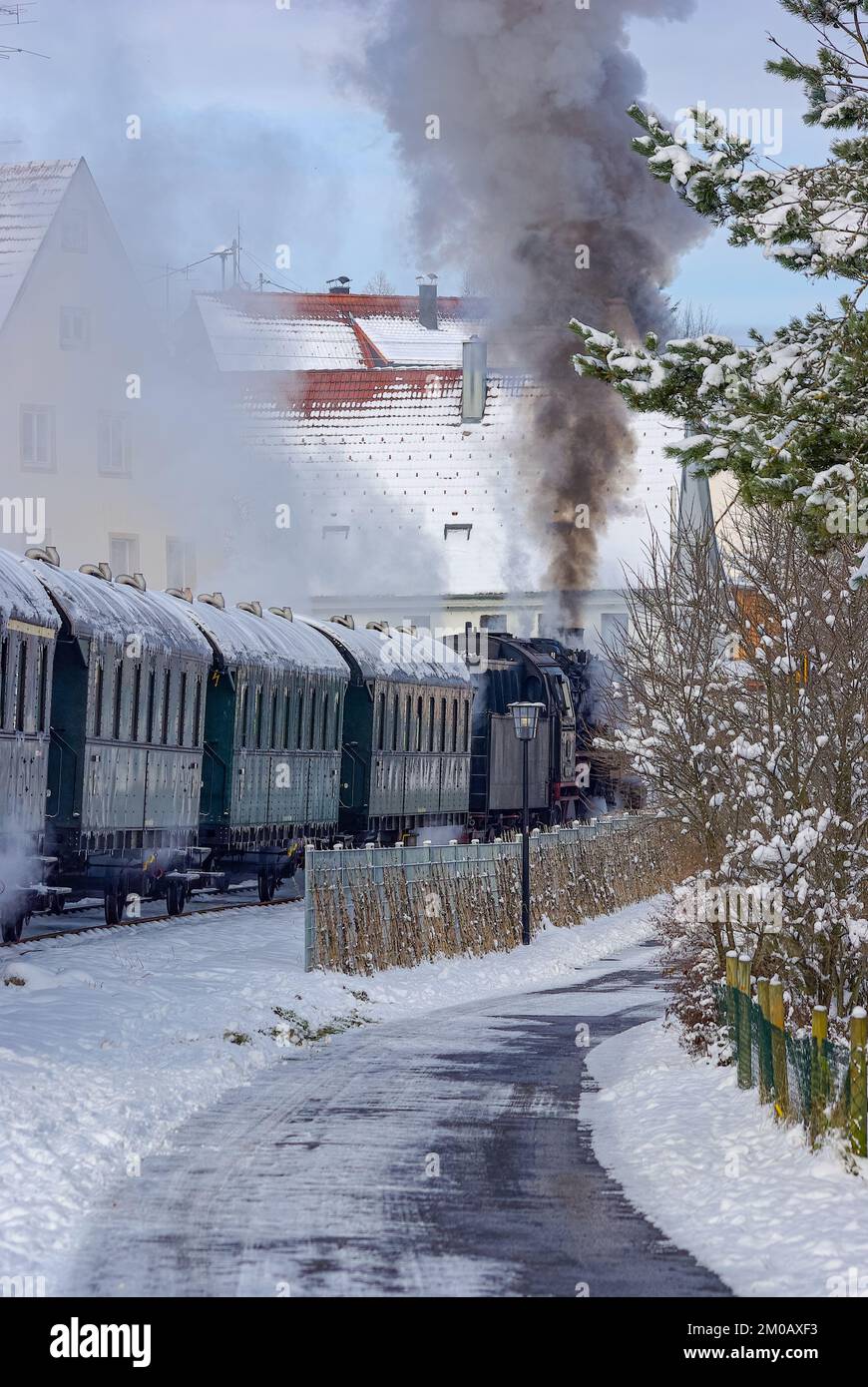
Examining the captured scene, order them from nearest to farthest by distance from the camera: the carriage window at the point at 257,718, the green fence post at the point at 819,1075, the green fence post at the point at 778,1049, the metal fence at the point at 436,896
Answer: the green fence post at the point at 819,1075
the green fence post at the point at 778,1049
the metal fence at the point at 436,896
the carriage window at the point at 257,718

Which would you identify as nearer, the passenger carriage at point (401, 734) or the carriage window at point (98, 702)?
the carriage window at point (98, 702)

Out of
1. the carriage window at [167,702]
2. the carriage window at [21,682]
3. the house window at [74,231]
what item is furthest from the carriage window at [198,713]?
the house window at [74,231]

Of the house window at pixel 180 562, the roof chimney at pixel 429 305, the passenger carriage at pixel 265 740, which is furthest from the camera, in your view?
the roof chimney at pixel 429 305

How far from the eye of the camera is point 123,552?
48.2 meters

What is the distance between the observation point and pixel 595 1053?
16094 millimetres

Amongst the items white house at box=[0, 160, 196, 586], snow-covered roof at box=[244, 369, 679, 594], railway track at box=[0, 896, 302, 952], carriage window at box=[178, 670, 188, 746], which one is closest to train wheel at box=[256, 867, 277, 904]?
railway track at box=[0, 896, 302, 952]

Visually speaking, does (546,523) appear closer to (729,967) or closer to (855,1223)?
(729,967)

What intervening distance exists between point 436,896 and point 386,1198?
12801 mm

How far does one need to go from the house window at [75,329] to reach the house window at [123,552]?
462 cm

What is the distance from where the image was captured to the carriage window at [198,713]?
24.9 meters

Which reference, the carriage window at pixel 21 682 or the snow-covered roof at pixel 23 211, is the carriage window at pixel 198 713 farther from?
the snow-covered roof at pixel 23 211

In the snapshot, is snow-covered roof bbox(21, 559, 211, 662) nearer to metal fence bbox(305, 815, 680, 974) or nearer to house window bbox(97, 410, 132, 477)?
metal fence bbox(305, 815, 680, 974)

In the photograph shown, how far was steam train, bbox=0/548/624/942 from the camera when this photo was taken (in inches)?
770
